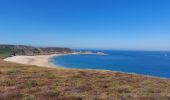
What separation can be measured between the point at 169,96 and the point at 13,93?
1075 centimetres

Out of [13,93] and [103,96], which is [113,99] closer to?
[103,96]

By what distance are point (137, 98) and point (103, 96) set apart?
7.38 feet

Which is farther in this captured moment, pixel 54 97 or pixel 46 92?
pixel 46 92

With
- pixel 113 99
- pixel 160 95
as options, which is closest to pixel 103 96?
pixel 113 99

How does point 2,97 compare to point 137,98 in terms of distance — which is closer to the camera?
point 2,97

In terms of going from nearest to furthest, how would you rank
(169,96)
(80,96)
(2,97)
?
(2,97) → (80,96) → (169,96)

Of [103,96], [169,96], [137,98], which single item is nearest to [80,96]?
[103,96]

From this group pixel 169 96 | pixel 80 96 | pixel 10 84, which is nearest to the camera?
pixel 80 96

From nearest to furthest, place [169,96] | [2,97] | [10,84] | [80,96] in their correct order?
1. [2,97]
2. [80,96]
3. [169,96]
4. [10,84]

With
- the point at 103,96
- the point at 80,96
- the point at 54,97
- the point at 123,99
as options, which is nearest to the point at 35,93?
the point at 54,97

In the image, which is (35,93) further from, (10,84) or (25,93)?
(10,84)

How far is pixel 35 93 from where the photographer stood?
16.1 meters

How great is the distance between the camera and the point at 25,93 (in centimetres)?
1606

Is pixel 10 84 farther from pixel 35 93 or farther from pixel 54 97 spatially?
pixel 54 97
